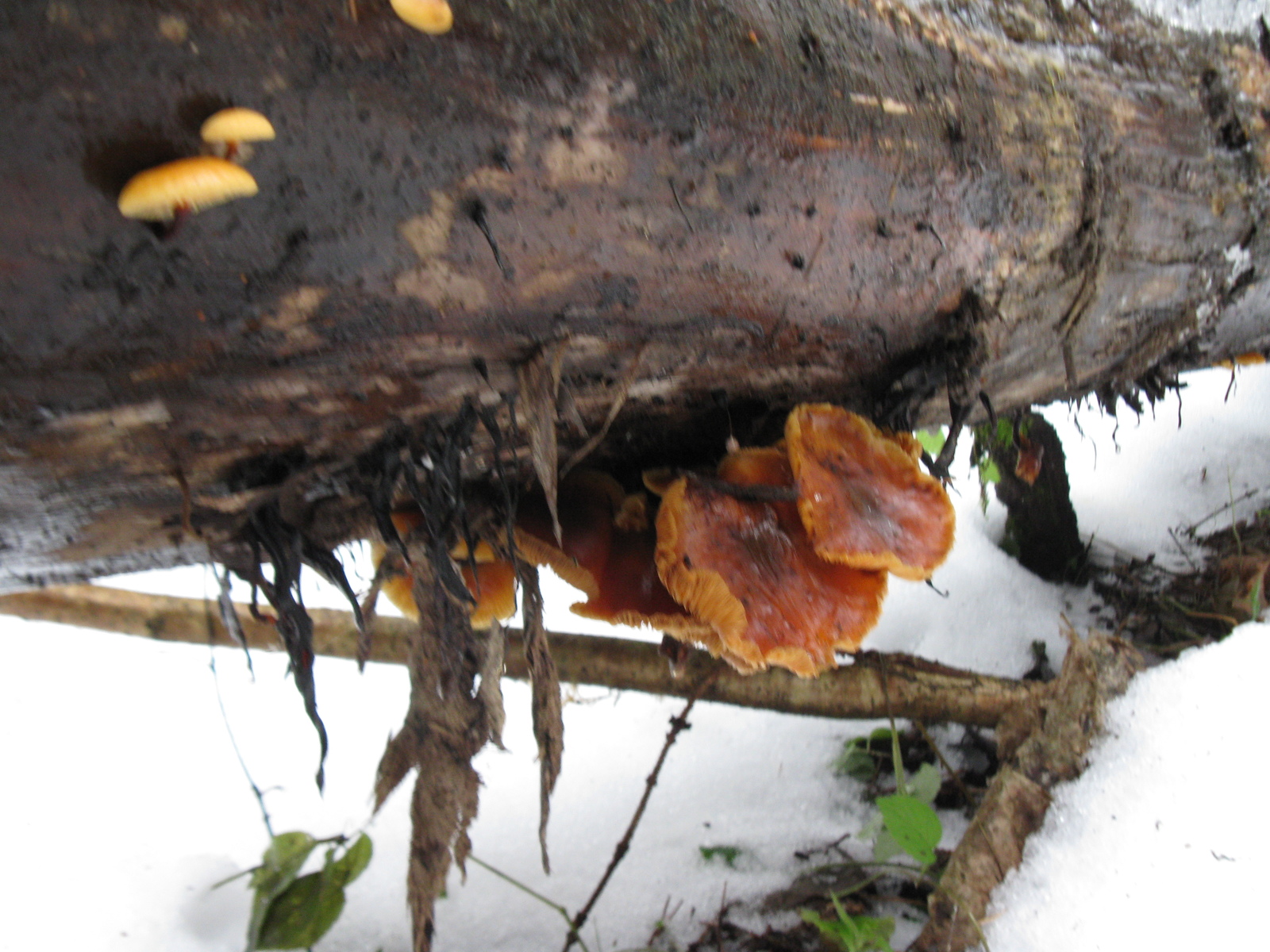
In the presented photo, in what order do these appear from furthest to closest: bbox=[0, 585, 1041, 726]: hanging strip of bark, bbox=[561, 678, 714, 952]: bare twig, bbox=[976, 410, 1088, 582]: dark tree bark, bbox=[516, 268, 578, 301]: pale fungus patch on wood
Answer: bbox=[976, 410, 1088, 582]: dark tree bark
bbox=[0, 585, 1041, 726]: hanging strip of bark
bbox=[561, 678, 714, 952]: bare twig
bbox=[516, 268, 578, 301]: pale fungus patch on wood

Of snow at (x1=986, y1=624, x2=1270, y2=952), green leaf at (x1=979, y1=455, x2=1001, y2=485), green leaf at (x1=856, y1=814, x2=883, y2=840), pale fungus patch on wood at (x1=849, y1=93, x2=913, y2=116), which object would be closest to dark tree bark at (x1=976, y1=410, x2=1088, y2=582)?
green leaf at (x1=979, y1=455, x2=1001, y2=485)

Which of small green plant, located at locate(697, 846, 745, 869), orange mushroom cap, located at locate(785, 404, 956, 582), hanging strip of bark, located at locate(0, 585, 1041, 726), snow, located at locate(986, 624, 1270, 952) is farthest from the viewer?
small green plant, located at locate(697, 846, 745, 869)

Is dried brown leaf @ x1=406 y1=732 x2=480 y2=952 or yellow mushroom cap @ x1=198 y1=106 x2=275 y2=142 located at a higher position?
yellow mushroom cap @ x1=198 y1=106 x2=275 y2=142

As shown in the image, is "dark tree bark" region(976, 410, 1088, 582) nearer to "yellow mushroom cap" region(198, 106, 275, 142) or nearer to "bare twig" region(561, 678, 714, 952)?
"bare twig" region(561, 678, 714, 952)

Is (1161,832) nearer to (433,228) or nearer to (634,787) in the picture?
(634,787)

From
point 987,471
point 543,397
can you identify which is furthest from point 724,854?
point 543,397

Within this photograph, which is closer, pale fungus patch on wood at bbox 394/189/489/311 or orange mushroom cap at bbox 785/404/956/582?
pale fungus patch on wood at bbox 394/189/489/311
